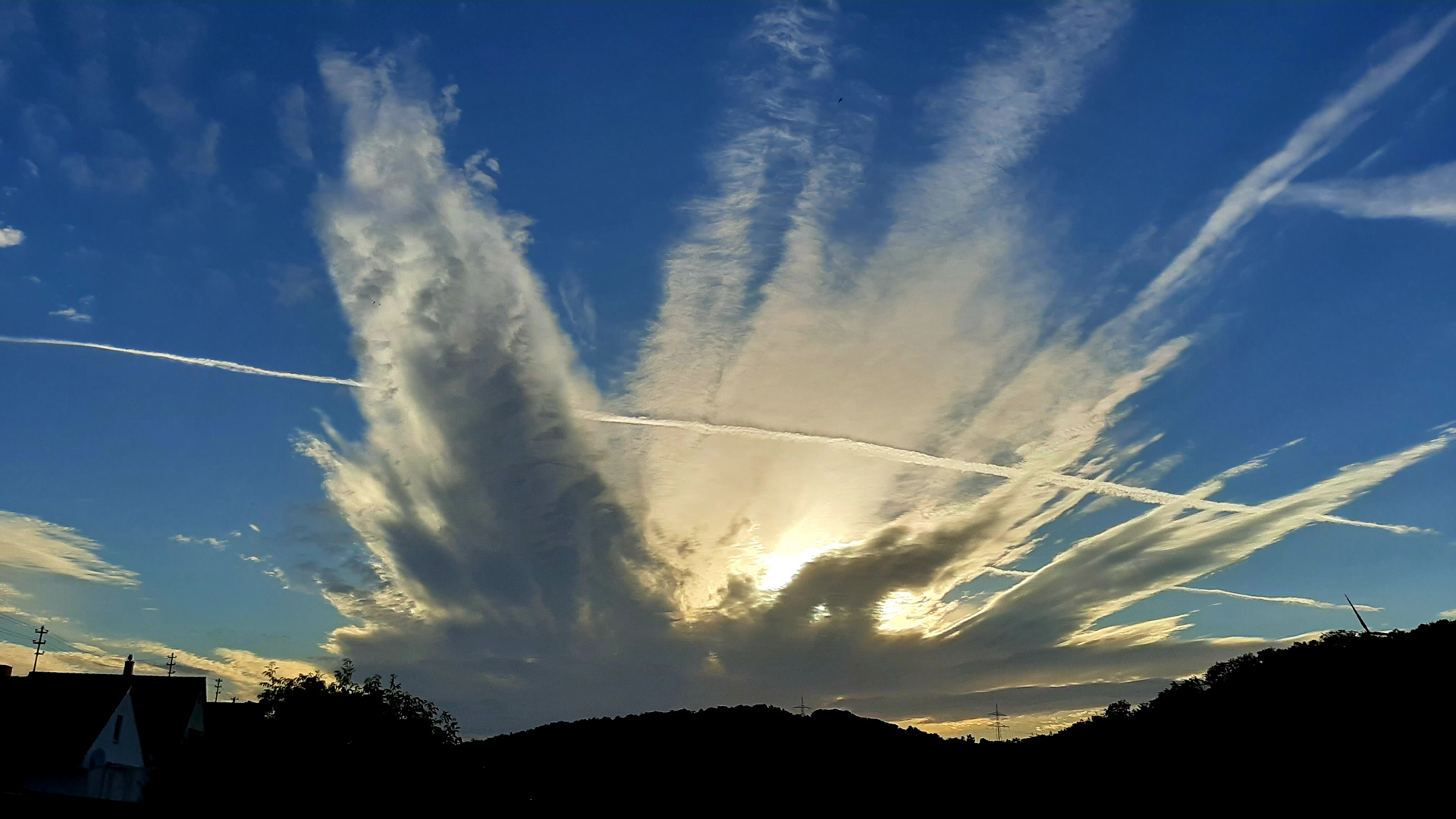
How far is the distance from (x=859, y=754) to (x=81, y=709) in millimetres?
89302

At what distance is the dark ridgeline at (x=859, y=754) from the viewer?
45562 mm

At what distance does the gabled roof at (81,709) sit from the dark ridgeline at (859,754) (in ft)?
15.2

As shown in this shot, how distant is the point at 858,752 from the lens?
116938 mm

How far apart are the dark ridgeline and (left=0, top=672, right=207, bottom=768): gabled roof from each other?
4632 millimetres

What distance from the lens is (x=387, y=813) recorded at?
4541 centimetres

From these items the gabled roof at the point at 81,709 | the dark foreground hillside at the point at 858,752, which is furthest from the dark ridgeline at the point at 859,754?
the gabled roof at the point at 81,709

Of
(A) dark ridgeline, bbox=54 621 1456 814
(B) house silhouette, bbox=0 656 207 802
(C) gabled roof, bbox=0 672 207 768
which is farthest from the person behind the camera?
(C) gabled roof, bbox=0 672 207 768

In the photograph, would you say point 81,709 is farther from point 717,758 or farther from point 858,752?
point 858,752

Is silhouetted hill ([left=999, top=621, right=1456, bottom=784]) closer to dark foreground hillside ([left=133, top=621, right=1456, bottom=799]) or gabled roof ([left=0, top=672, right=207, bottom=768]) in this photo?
dark foreground hillside ([left=133, top=621, right=1456, bottom=799])

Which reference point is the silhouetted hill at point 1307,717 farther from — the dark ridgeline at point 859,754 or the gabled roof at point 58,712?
the gabled roof at point 58,712

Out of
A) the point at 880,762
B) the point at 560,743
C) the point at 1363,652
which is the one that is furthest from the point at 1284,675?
the point at 560,743

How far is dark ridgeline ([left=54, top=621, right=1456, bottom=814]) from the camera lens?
45.6 m

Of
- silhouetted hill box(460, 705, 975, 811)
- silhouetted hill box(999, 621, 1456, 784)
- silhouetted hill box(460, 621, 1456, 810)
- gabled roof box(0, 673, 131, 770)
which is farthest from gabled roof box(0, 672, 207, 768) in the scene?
silhouetted hill box(999, 621, 1456, 784)

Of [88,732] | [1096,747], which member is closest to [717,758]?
[1096,747]
